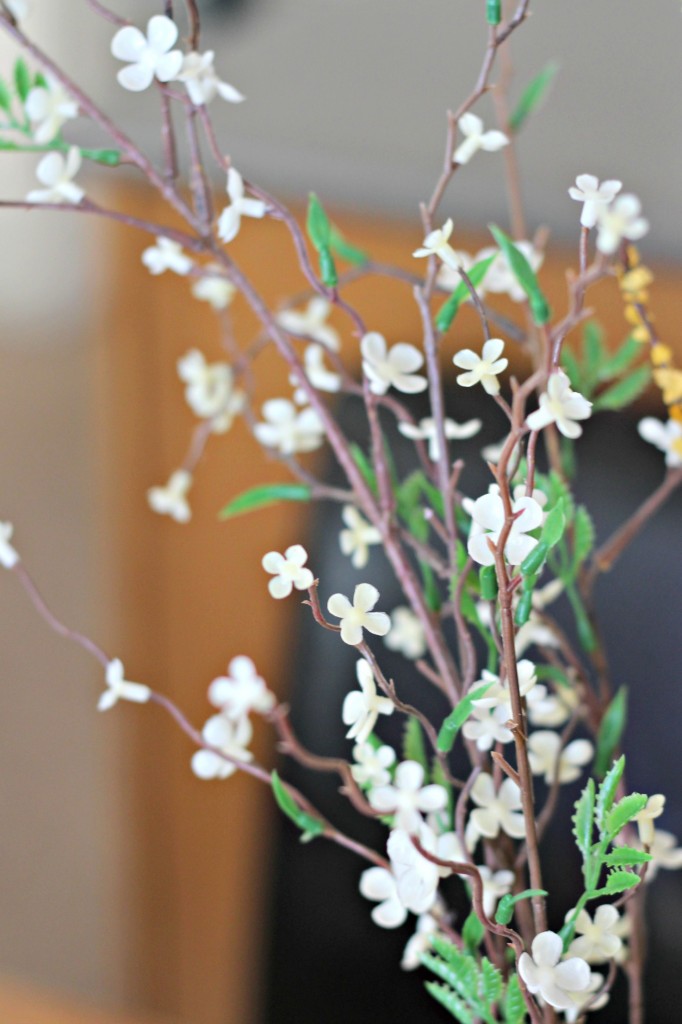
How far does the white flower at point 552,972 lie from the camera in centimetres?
24

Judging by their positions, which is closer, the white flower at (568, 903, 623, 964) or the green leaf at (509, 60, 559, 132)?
the white flower at (568, 903, 623, 964)

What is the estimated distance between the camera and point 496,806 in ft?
0.97

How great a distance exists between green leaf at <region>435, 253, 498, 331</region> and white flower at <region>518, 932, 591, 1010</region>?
0.16m

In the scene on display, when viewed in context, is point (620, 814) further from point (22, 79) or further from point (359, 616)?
point (22, 79)

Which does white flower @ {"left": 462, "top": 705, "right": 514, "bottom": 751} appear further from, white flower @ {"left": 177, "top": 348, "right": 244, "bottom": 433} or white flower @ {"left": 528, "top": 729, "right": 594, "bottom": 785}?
white flower @ {"left": 177, "top": 348, "right": 244, "bottom": 433}

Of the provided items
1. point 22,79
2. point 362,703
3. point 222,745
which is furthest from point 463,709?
point 22,79

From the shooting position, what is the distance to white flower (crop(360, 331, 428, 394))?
0.31 m

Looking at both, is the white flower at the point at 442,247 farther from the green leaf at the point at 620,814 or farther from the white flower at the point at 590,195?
the green leaf at the point at 620,814

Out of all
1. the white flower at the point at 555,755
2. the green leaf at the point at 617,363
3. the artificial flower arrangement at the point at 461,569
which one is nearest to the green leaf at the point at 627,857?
the artificial flower arrangement at the point at 461,569

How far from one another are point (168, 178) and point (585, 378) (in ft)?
0.55

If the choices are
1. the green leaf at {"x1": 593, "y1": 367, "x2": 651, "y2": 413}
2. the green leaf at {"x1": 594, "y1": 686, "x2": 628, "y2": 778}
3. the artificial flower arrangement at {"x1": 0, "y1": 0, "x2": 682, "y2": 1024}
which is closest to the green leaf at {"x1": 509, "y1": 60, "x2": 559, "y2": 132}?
the artificial flower arrangement at {"x1": 0, "y1": 0, "x2": 682, "y2": 1024}

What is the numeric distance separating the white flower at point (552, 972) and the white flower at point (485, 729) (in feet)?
0.18

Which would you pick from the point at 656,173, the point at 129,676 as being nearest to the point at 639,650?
the point at 656,173

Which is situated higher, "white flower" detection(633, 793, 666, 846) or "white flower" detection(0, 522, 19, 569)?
"white flower" detection(0, 522, 19, 569)
